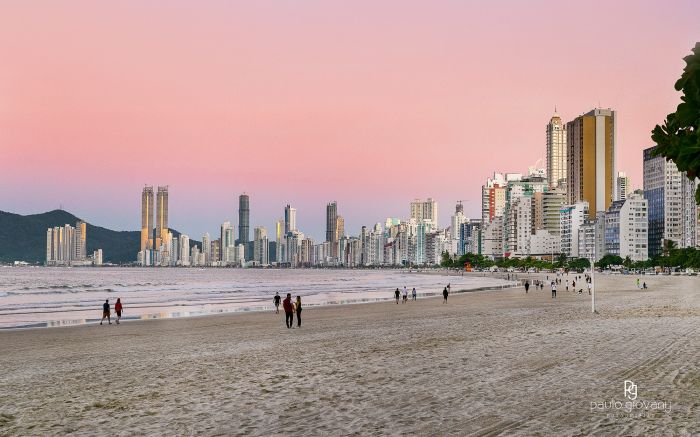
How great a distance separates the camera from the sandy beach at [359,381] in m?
12.1

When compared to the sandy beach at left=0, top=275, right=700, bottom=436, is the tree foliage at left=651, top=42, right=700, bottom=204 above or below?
above

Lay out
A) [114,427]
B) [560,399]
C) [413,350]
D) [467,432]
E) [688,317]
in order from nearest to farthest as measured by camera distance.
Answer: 1. [467,432]
2. [114,427]
3. [560,399]
4. [413,350]
5. [688,317]

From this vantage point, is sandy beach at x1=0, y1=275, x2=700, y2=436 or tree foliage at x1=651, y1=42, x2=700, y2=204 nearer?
tree foliage at x1=651, y1=42, x2=700, y2=204

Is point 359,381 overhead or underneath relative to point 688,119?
underneath

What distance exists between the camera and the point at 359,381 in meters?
16.7

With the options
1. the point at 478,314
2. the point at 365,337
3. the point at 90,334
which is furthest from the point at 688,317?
the point at 90,334

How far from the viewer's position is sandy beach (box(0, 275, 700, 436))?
12.1 meters

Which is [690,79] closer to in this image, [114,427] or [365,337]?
[114,427]

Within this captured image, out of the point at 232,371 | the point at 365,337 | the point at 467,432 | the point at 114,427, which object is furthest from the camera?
the point at 365,337

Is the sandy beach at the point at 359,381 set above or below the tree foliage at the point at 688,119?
below

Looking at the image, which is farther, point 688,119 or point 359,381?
point 359,381

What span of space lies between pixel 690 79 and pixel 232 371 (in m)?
15.0

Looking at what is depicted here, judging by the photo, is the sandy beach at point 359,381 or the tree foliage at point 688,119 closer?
the tree foliage at point 688,119

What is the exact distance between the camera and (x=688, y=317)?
3462 centimetres
